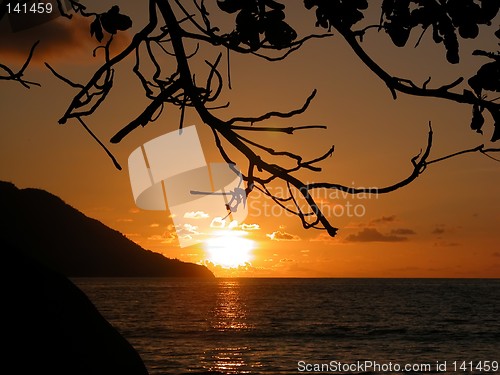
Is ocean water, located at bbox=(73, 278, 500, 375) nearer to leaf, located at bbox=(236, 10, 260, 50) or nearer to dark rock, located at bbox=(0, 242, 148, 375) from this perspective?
dark rock, located at bbox=(0, 242, 148, 375)

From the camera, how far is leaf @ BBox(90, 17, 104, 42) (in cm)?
303

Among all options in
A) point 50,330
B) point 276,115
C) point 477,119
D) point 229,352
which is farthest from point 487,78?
point 229,352

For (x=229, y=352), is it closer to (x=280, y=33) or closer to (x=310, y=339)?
(x=310, y=339)

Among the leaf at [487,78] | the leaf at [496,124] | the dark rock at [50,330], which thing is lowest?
the dark rock at [50,330]

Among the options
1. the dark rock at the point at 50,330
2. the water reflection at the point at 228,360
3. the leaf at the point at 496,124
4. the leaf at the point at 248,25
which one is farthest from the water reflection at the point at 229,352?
the leaf at the point at 496,124

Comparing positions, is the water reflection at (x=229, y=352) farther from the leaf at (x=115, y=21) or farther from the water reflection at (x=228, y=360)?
the leaf at (x=115, y=21)

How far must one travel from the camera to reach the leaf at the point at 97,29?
3.03m

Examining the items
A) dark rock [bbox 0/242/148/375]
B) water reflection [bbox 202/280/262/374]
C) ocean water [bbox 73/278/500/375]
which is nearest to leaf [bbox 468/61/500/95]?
dark rock [bbox 0/242/148/375]

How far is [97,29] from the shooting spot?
3.04 meters

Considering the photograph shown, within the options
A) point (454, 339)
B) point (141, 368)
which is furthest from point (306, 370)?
point (141, 368)

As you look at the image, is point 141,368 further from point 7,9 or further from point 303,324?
point 303,324

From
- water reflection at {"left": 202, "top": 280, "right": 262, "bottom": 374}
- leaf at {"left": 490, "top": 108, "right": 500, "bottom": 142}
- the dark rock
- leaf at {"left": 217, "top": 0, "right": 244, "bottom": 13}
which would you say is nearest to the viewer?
leaf at {"left": 490, "top": 108, "right": 500, "bottom": 142}

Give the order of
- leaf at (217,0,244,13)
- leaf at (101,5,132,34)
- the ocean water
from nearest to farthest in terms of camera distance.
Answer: leaf at (217,0,244,13) < leaf at (101,5,132,34) < the ocean water

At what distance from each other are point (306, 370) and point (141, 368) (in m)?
27.1
